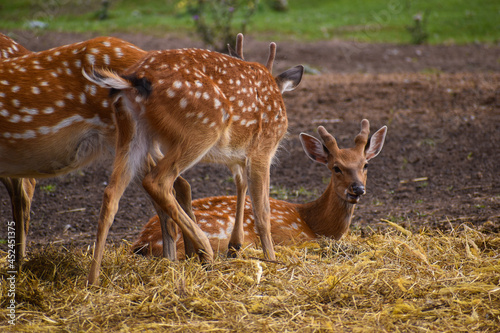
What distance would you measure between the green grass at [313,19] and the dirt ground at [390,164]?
462 cm

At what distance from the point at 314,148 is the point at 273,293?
1944mm

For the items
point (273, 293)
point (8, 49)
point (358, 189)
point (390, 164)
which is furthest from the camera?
point (390, 164)

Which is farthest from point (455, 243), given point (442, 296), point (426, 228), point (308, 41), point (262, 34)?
point (262, 34)

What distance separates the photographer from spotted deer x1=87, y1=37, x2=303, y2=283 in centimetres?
368

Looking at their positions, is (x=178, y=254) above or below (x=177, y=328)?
below

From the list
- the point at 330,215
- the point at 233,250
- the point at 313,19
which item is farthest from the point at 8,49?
the point at 313,19

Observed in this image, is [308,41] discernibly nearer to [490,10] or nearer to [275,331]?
[490,10]

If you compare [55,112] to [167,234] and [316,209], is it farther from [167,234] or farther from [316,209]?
[316,209]

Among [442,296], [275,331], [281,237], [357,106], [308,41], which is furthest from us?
[308,41]

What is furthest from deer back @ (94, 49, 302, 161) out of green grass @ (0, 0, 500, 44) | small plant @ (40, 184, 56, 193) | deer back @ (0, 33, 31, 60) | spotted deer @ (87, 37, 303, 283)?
green grass @ (0, 0, 500, 44)

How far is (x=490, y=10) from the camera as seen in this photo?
1823 centimetres

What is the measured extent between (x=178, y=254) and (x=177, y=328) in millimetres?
1458

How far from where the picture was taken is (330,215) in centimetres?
511

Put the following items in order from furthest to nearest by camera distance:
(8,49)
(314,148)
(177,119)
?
(314,148), (8,49), (177,119)
